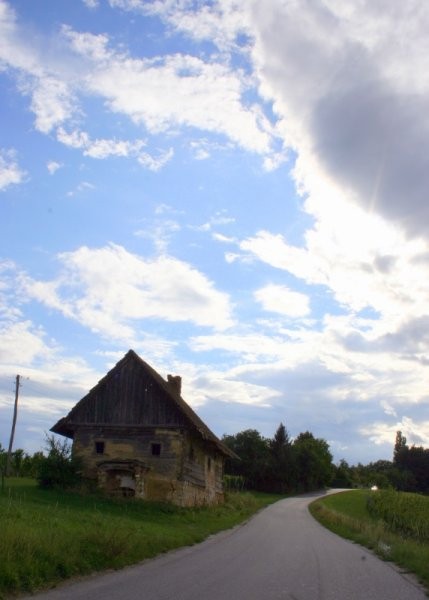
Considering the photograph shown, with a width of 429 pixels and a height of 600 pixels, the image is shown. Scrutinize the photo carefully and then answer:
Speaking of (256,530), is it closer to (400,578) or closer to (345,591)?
(400,578)

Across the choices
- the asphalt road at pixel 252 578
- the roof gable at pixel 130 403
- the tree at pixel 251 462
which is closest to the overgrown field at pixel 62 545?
the asphalt road at pixel 252 578

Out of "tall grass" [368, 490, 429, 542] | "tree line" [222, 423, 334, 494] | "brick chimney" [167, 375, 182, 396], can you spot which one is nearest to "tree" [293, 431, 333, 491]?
"tree line" [222, 423, 334, 494]

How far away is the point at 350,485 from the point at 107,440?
99.5 meters

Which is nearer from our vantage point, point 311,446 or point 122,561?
point 122,561

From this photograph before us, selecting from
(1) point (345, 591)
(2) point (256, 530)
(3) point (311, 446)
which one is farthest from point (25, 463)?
(3) point (311, 446)

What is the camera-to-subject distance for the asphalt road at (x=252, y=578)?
970 centimetres

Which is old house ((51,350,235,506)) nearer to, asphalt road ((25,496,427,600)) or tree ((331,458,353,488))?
asphalt road ((25,496,427,600))

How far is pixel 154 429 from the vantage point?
30719 millimetres

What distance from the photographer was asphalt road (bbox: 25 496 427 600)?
31.8 ft

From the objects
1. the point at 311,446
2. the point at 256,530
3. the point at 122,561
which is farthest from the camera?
the point at 311,446

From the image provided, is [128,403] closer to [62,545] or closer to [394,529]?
[394,529]

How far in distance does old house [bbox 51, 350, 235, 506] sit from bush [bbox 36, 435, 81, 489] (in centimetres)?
117

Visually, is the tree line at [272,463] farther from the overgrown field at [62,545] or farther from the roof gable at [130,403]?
the overgrown field at [62,545]

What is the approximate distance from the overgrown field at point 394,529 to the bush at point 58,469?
486 inches
